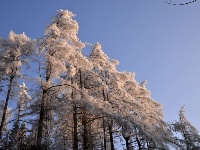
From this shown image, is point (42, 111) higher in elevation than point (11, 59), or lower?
lower

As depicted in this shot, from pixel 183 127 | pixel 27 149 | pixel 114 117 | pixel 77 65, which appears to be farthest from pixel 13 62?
pixel 183 127

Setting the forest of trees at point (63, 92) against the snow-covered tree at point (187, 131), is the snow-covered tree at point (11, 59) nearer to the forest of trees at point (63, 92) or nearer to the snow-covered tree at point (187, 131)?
the forest of trees at point (63, 92)

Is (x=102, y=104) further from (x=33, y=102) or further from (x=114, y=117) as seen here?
(x=33, y=102)

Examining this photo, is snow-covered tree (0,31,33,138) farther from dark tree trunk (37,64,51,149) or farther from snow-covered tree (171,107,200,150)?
snow-covered tree (171,107,200,150)

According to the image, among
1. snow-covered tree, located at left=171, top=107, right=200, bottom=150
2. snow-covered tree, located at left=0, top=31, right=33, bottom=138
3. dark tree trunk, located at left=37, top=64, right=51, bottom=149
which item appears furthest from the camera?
snow-covered tree, located at left=171, top=107, right=200, bottom=150

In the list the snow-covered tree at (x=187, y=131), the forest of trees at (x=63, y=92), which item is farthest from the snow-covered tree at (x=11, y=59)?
the snow-covered tree at (x=187, y=131)

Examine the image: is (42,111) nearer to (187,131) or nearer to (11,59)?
(11,59)

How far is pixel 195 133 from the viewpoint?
27156 mm

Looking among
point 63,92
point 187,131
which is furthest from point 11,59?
point 187,131

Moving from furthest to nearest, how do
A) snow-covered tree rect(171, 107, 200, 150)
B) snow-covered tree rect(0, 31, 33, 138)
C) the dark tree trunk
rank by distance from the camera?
snow-covered tree rect(171, 107, 200, 150)
snow-covered tree rect(0, 31, 33, 138)
the dark tree trunk

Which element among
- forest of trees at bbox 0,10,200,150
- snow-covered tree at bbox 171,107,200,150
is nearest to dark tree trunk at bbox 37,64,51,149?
forest of trees at bbox 0,10,200,150

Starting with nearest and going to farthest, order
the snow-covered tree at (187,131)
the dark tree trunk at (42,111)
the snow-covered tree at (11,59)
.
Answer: the dark tree trunk at (42,111) < the snow-covered tree at (11,59) < the snow-covered tree at (187,131)

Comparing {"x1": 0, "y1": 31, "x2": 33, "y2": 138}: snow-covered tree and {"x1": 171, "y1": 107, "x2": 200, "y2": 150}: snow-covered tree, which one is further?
{"x1": 171, "y1": 107, "x2": 200, "y2": 150}: snow-covered tree

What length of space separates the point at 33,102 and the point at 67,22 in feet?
18.8
